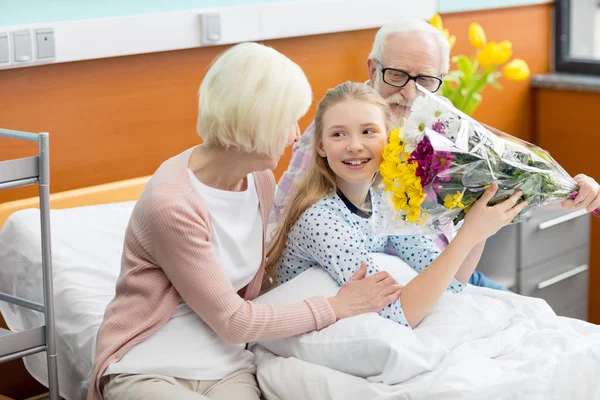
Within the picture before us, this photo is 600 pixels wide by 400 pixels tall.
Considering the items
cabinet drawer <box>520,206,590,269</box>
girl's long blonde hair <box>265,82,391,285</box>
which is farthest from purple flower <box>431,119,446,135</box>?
cabinet drawer <box>520,206,590,269</box>

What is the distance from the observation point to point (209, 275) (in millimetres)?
1583

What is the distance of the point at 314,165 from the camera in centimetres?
188

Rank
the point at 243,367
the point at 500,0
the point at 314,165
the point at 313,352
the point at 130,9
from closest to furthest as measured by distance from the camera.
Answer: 1. the point at 313,352
2. the point at 243,367
3. the point at 314,165
4. the point at 130,9
5. the point at 500,0

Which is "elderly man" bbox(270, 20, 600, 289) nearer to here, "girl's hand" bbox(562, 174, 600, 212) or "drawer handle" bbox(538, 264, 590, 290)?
"girl's hand" bbox(562, 174, 600, 212)

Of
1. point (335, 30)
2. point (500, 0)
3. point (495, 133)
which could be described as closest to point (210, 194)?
point (495, 133)

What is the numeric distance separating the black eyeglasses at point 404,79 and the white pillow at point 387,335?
53cm

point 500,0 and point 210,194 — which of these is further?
point 500,0

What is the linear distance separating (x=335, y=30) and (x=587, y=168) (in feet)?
4.57

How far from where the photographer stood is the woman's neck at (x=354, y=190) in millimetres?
1855

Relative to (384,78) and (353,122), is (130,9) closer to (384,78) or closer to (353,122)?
(384,78)

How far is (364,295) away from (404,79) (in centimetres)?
70

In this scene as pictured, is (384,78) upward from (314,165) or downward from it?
upward

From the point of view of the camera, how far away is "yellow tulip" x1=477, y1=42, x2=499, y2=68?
125 inches

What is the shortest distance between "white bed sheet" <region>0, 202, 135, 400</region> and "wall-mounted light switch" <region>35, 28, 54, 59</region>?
1.43 ft
